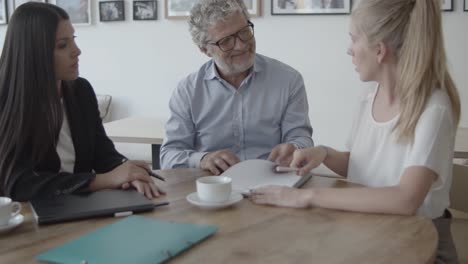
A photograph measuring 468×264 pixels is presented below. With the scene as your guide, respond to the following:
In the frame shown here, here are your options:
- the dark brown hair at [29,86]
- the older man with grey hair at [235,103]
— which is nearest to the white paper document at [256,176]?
the older man with grey hair at [235,103]

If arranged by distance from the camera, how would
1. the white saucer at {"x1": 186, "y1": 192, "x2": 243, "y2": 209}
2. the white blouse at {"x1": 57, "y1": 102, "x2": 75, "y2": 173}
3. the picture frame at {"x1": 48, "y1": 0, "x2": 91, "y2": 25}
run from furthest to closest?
the picture frame at {"x1": 48, "y1": 0, "x2": 91, "y2": 25} → the white blouse at {"x1": 57, "y1": 102, "x2": 75, "y2": 173} → the white saucer at {"x1": 186, "y1": 192, "x2": 243, "y2": 209}

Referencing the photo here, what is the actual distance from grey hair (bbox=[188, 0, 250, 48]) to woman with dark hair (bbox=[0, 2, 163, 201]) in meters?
0.51

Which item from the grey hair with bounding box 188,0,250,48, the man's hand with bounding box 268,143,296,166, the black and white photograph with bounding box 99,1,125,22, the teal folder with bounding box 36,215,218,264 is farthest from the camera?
the black and white photograph with bounding box 99,1,125,22

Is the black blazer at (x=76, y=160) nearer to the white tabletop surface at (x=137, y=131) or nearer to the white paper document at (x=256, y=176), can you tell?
the white paper document at (x=256, y=176)

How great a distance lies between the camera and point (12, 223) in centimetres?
118

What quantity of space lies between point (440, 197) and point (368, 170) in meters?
0.22

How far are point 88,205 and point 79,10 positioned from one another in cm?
321

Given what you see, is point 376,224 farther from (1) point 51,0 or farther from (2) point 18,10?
(1) point 51,0

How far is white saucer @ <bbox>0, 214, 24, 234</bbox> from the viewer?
1.15 m

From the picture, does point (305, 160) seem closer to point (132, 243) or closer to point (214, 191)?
point (214, 191)

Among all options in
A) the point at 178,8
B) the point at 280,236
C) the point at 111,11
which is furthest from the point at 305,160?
the point at 111,11

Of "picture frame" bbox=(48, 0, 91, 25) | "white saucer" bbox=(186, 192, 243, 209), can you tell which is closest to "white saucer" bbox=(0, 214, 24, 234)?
"white saucer" bbox=(186, 192, 243, 209)

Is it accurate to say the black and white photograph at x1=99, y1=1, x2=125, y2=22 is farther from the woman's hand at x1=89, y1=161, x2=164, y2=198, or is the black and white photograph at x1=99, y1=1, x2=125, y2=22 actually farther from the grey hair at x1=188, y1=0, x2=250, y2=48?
the woman's hand at x1=89, y1=161, x2=164, y2=198

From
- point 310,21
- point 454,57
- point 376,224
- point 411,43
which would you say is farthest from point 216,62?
point 454,57
